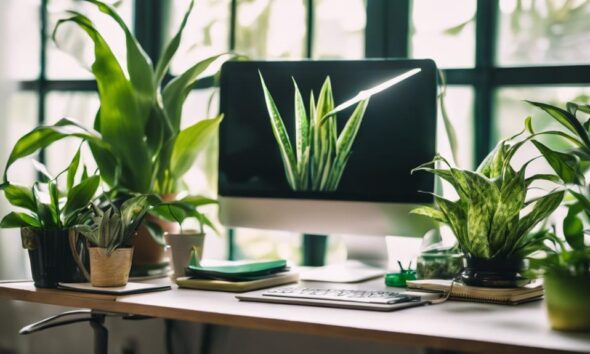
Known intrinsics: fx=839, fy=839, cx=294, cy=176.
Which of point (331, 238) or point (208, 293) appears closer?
point (208, 293)

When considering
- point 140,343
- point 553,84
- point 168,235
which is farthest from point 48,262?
point 553,84

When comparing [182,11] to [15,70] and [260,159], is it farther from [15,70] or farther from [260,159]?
[260,159]

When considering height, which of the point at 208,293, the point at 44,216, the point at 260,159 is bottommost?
the point at 208,293

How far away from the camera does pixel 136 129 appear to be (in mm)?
2242

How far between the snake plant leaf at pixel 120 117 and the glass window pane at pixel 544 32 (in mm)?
1027

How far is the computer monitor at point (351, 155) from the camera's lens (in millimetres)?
2033

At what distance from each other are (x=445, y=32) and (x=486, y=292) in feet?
3.08

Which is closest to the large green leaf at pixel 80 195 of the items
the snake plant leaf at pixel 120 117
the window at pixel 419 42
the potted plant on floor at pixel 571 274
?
the snake plant leaf at pixel 120 117

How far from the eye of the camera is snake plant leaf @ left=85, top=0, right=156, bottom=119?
2.27 meters

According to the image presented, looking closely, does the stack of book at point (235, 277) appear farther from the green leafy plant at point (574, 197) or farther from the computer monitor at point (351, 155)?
the green leafy plant at point (574, 197)

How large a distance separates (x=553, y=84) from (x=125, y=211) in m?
1.19

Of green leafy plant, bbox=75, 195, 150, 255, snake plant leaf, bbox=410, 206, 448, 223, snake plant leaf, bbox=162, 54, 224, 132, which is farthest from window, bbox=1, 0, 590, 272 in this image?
green leafy plant, bbox=75, 195, 150, 255

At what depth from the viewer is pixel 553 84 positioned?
2.27 m

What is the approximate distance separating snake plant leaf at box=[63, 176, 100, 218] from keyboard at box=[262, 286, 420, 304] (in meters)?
0.54
